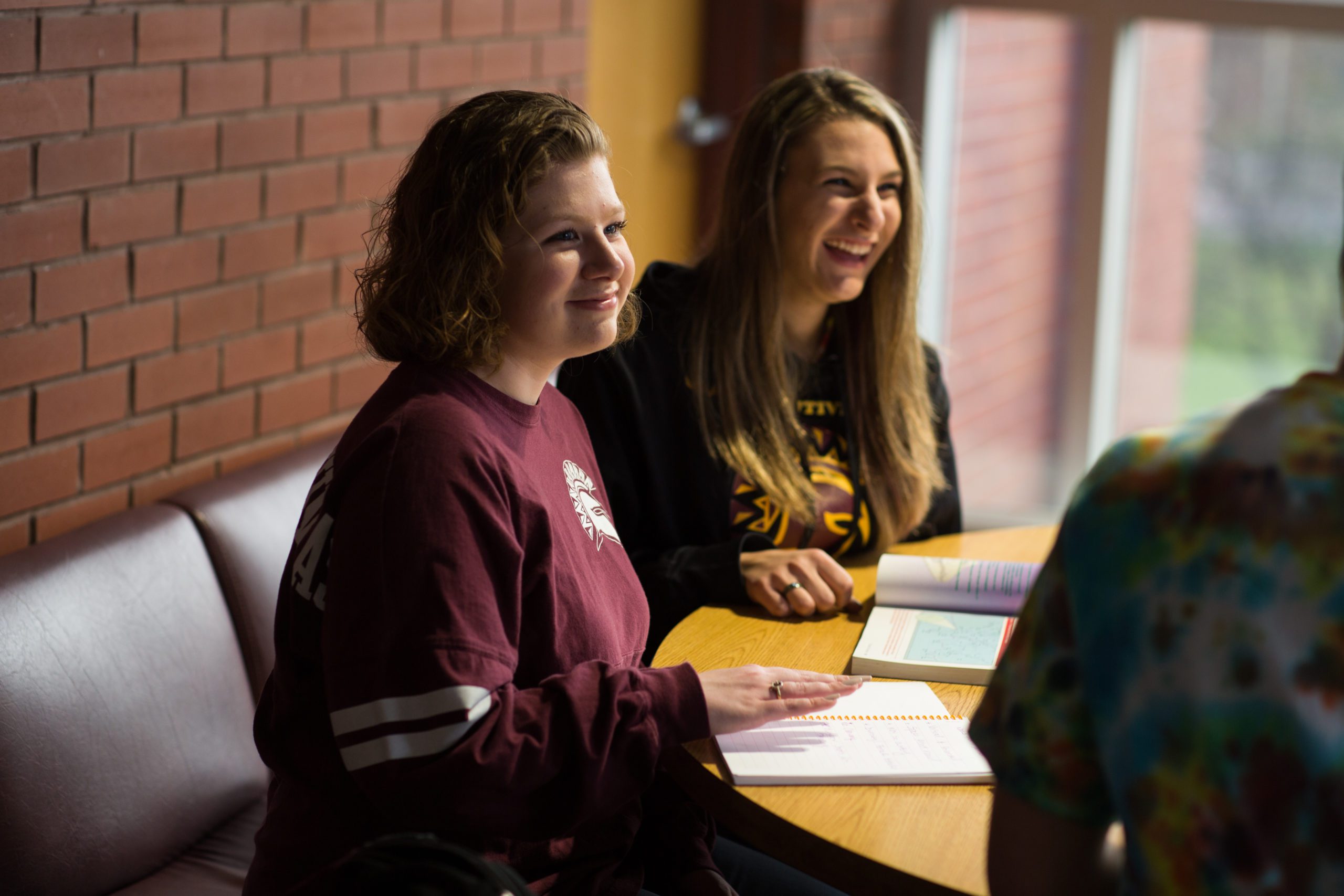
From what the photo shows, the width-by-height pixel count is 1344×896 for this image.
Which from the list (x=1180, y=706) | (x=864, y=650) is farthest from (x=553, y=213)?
(x=1180, y=706)

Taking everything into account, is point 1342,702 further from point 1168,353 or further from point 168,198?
point 1168,353

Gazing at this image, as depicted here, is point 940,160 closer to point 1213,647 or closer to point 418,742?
point 418,742

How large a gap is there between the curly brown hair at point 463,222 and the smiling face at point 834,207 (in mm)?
841

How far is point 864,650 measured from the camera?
5.69 feet

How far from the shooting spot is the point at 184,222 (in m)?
2.21

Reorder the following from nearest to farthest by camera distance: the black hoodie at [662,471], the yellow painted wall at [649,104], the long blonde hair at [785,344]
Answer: the black hoodie at [662,471]
the long blonde hair at [785,344]
the yellow painted wall at [649,104]

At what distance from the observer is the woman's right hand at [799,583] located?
75.3 inches

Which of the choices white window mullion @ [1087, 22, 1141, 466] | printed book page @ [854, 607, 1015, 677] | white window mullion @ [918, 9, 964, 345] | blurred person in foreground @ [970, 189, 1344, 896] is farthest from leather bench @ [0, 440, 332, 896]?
white window mullion @ [1087, 22, 1141, 466]

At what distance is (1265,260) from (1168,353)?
1.51 feet

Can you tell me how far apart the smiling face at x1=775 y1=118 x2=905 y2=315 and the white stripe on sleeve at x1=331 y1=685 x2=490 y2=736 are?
121 cm

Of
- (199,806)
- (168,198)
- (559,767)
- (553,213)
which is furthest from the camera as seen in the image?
(168,198)

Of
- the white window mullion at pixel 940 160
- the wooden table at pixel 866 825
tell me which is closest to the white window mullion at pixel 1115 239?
the white window mullion at pixel 940 160

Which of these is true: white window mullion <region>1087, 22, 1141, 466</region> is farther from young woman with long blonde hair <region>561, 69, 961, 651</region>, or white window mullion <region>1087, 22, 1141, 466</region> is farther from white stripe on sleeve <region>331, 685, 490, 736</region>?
white stripe on sleeve <region>331, 685, 490, 736</region>

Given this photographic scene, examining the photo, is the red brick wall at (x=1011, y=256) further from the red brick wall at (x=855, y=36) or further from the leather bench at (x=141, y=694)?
the leather bench at (x=141, y=694)
